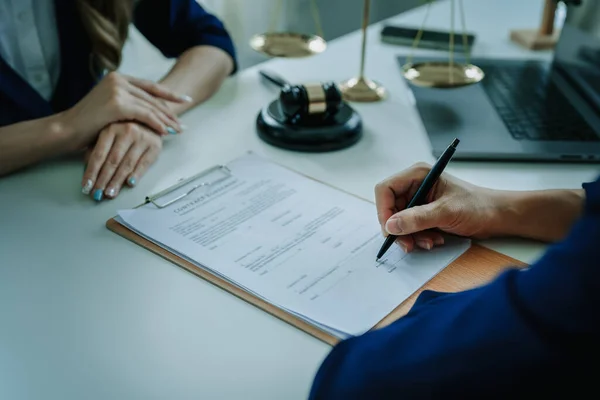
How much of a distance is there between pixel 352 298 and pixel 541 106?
699 mm

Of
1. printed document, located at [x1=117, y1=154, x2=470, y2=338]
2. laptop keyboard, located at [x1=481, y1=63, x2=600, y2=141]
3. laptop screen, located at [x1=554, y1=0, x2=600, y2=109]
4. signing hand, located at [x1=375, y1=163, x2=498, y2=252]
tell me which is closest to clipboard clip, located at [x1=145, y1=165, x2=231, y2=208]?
printed document, located at [x1=117, y1=154, x2=470, y2=338]

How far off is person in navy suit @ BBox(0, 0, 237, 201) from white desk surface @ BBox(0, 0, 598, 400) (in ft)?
0.12

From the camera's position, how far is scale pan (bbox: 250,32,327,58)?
1.21m

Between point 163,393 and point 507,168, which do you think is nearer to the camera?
point 163,393

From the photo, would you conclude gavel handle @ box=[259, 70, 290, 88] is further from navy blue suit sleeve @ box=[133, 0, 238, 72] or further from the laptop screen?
the laptop screen

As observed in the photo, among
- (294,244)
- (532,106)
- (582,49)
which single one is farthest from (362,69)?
(294,244)

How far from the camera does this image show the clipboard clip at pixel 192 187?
89 cm

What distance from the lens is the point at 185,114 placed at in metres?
1.17

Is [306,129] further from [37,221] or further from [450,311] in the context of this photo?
[450,311]

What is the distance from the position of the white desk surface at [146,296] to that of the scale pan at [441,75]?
10cm

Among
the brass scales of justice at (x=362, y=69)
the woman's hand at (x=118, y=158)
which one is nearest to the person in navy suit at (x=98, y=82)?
the woman's hand at (x=118, y=158)

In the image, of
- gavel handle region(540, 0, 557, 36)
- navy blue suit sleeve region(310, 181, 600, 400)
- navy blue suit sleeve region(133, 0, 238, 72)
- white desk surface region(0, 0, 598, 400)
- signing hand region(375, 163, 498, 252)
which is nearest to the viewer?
navy blue suit sleeve region(310, 181, 600, 400)

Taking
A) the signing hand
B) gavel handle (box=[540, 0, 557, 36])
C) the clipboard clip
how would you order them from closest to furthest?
the signing hand → the clipboard clip → gavel handle (box=[540, 0, 557, 36])

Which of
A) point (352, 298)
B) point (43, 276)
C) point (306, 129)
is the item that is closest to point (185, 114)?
point (306, 129)
